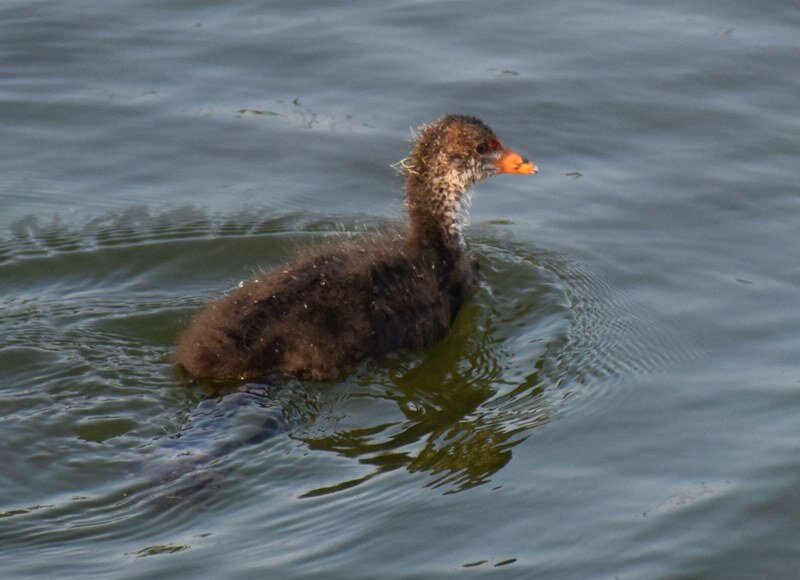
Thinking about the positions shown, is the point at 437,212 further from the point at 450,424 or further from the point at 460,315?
the point at 450,424

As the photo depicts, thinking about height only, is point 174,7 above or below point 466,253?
above

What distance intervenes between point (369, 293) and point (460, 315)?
1.01m

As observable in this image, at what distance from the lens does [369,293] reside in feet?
27.7

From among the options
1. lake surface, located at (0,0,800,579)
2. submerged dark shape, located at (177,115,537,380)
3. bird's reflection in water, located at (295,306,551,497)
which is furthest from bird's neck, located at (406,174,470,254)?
bird's reflection in water, located at (295,306,551,497)

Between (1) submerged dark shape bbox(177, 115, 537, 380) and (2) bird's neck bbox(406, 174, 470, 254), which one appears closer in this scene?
Result: (1) submerged dark shape bbox(177, 115, 537, 380)

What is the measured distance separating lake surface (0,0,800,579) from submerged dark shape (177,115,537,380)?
17 cm

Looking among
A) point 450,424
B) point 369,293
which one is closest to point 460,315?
point 369,293

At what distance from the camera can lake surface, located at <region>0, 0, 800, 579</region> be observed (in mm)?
6738

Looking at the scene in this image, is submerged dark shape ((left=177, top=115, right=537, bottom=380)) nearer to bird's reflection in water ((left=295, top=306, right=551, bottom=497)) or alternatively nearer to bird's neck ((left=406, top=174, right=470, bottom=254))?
bird's neck ((left=406, top=174, right=470, bottom=254))

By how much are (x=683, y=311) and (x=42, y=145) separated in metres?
4.86

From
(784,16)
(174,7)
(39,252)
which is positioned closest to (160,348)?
(39,252)

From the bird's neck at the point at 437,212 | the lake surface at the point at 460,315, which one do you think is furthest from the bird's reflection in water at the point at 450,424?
the bird's neck at the point at 437,212

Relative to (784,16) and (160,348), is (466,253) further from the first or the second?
(784,16)

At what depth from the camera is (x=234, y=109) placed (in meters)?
11.7
